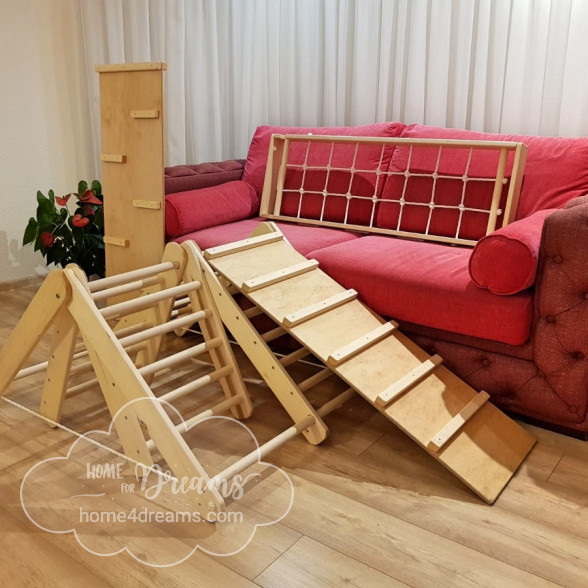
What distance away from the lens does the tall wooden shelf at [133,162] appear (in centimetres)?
236

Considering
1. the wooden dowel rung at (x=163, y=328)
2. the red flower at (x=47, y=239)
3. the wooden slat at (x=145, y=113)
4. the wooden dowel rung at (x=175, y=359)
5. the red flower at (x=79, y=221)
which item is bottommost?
the wooden dowel rung at (x=175, y=359)

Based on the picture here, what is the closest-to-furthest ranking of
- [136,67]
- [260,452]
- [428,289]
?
1. [260,452]
2. [428,289]
3. [136,67]

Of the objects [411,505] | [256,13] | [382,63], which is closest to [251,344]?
[411,505]

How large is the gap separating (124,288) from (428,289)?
0.92 metres

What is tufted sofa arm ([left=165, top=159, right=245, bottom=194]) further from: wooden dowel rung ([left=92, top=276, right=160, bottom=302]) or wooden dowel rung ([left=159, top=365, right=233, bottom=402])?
wooden dowel rung ([left=159, top=365, right=233, bottom=402])

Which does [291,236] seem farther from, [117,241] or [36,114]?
[36,114]

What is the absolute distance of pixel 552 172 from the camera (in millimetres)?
2377

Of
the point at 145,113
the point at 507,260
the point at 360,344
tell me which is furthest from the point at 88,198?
the point at 507,260

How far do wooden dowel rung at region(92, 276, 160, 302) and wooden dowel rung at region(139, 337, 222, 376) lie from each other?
23 centimetres

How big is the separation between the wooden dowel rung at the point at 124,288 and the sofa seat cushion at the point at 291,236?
0.47 metres

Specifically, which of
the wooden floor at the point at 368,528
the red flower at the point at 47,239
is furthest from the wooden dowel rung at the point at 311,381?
the red flower at the point at 47,239

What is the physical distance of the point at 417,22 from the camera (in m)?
2.86

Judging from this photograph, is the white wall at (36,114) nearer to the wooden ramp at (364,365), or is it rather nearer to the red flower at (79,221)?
the red flower at (79,221)

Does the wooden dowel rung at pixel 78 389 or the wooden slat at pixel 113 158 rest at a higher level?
the wooden slat at pixel 113 158
